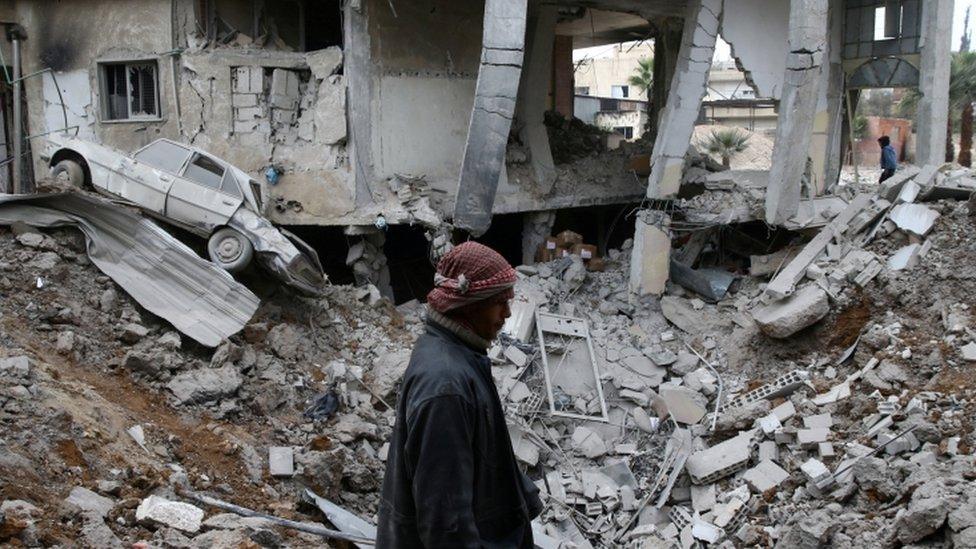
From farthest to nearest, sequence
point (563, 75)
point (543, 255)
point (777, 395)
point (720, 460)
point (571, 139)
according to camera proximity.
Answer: point (563, 75) < point (571, 139) < point (543, 255) < point (777, 395) < point (720, 460)

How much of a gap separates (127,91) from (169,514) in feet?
34.1

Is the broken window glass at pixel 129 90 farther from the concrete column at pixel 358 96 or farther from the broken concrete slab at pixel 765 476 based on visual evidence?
the broken concrete slab at pixel 765 476

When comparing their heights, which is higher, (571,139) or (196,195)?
(571,139)

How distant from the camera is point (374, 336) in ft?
37.4

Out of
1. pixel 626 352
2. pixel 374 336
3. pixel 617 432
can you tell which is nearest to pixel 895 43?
pixel 626 352

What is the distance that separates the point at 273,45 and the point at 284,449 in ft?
26.8

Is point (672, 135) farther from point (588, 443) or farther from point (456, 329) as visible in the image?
point (456, 329)

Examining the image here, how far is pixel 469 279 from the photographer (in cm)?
322

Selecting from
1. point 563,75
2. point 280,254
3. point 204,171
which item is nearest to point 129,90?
point 204,171

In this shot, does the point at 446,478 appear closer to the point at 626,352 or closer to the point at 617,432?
the point at 617,432

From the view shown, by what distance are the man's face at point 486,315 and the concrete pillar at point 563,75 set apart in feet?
65.0

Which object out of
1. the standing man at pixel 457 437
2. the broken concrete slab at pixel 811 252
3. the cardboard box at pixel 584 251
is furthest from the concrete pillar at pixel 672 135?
the standing man at pixel 457 437

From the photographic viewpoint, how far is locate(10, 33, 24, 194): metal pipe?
50.0 ft

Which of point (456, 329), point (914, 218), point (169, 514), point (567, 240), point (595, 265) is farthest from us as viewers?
point (567, 240)
